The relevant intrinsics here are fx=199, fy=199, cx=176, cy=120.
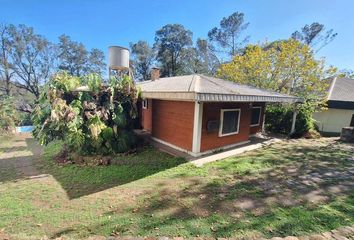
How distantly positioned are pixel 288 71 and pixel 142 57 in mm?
23650

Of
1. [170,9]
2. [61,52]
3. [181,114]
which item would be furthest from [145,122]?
[61,52]

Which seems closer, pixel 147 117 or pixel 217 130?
Answer: pixel 217 130

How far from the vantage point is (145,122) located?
1126 centimetres

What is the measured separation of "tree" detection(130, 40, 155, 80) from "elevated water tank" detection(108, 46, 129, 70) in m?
23.4

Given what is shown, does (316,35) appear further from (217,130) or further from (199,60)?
(217,130)

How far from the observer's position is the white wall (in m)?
15.3

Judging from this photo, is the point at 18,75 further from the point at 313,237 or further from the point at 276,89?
the point at 313,237

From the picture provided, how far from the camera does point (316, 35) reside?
24.7 metres

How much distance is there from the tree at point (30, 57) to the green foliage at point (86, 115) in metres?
21.4

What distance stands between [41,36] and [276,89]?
2784 centimetres

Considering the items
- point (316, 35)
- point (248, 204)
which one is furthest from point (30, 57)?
point (316, 35)

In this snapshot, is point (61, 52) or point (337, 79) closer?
point (337, 79)

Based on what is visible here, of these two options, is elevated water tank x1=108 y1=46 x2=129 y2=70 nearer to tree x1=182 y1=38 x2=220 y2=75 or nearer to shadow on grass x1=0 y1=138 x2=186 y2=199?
shadow on grass x1=0 y1=138 x2=186 y2=199

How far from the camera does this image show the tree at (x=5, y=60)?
883 inches
